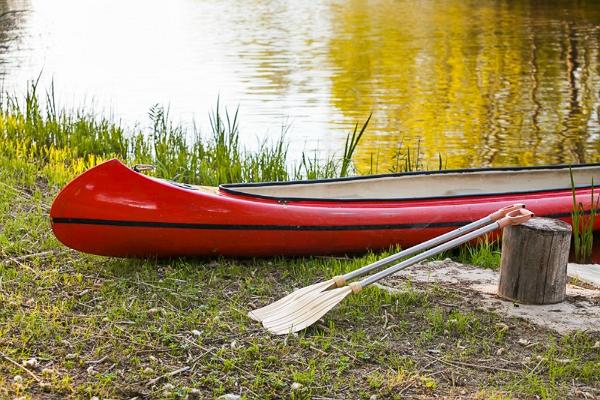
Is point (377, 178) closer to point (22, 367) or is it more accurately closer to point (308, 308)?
point (308, 308)

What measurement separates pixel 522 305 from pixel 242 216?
147 centimetres

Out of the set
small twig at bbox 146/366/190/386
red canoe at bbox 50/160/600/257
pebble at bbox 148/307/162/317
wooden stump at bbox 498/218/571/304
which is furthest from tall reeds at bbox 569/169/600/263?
small twig at bbox 146/366/190/386

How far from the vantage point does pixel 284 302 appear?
4152 millimetres

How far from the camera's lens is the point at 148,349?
3727 millimetres

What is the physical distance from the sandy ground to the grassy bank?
10 cm

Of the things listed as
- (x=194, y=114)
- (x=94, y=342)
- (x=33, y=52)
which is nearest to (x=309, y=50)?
(x=33, y=52)

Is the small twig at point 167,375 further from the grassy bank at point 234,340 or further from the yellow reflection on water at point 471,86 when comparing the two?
the yellow reflection on water at point 471,86

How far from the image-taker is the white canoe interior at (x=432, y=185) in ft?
18.0

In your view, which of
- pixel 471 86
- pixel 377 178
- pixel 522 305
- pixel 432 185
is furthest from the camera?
pixel 471 86

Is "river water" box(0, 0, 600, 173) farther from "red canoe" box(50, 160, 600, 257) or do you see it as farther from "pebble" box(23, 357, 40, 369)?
"pebble" box(23, 357, 40, 369)

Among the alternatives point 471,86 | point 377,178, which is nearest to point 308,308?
point 377,178

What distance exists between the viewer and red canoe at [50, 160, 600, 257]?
4.57 m

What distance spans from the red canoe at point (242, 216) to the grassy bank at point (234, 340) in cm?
12

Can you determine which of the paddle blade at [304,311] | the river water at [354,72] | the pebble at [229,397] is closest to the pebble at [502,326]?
the paddle blade at [304,311]
